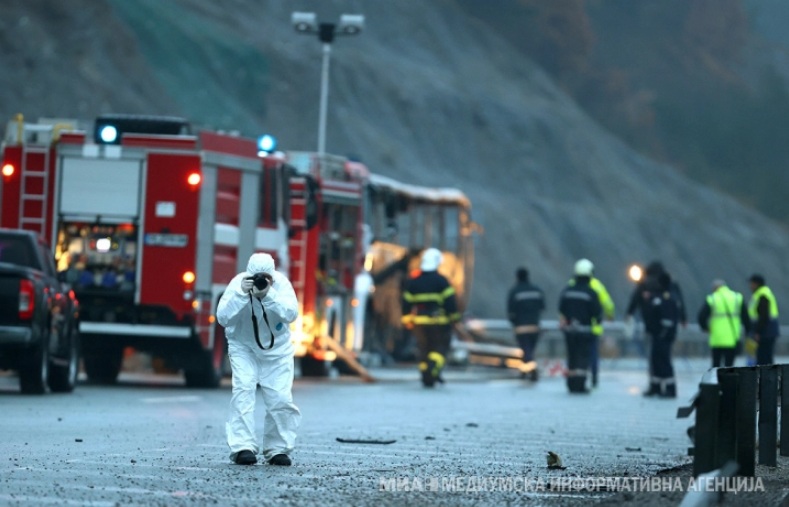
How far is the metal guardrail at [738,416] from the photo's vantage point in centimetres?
887

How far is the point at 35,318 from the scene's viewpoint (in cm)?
1866

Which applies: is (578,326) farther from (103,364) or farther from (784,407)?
(784,407)

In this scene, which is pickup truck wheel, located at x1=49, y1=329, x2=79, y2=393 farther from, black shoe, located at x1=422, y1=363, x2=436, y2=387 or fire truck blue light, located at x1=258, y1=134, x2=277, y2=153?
black shoe, located at x1=422, y1=363, x2=436, y2=387

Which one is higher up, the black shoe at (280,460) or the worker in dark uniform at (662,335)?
the worker in dark uniform at (662,335)

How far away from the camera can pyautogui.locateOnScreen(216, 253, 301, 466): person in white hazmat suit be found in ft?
37.3

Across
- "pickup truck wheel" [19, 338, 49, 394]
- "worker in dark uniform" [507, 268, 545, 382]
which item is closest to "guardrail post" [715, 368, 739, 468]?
"pickup truck wheel" [19, 338, 49, 394]

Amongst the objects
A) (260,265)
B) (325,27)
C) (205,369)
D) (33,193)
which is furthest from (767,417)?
(325,27)

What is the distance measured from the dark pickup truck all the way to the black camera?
7.58m

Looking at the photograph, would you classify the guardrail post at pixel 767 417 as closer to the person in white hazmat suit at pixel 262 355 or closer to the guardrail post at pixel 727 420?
the guardrail post at pixel 727 420

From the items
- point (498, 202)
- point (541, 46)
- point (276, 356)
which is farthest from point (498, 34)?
point (276, 356)

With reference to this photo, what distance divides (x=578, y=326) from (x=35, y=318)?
9.15m

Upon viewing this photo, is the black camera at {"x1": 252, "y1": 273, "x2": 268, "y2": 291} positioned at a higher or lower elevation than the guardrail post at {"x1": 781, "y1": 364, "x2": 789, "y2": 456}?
higher

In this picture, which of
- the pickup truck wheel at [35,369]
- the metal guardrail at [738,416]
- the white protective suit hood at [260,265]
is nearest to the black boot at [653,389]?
the pickup truck wheel at [35,369]

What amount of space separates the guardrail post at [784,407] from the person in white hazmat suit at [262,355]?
326cm
